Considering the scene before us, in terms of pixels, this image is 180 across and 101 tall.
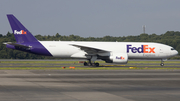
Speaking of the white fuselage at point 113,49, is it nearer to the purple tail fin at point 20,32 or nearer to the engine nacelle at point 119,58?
the engine nacelle at point 119,58

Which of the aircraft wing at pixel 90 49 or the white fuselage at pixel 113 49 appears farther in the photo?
the white fuselage at pixel 113 49

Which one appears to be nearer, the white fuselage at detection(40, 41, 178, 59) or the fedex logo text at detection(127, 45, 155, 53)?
the white fuselage at detection(40, 41, 178, 59)

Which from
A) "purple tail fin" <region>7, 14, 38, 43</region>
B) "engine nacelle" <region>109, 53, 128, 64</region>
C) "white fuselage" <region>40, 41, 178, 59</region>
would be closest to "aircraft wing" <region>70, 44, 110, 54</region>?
"white fuselage" <region>40, 41, 178, 59</region>

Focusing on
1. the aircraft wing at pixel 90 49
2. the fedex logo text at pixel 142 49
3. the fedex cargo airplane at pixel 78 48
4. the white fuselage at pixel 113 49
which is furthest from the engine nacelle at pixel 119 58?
the fedex logo text at pixel 142 49

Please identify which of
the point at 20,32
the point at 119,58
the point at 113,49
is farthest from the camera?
the point at 113,49

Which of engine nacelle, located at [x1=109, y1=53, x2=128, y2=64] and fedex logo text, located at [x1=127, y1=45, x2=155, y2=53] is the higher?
fedex logo text, located at [x1=127, y1=45, x2=155, y2=53]

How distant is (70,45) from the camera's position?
41844 mm

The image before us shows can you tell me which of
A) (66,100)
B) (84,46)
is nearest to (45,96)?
(66,100)

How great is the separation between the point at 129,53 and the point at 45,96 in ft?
97.3

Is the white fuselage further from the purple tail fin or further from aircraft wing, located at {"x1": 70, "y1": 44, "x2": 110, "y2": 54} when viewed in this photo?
the purple tail fin

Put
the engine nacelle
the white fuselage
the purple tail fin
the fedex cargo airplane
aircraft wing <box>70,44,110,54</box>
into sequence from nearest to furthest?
the engine nacelle
aircraft wing <box>70,44,110,54</box>
the fedex cargo airplane
the white fuselage
the purple tail fin

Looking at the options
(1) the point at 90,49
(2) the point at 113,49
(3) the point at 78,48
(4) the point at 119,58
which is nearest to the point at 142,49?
(2) the point at 113,49

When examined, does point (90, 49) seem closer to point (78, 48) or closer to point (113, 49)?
point (78, 48)

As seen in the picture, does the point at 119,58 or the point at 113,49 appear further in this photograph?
the point at 113,49
